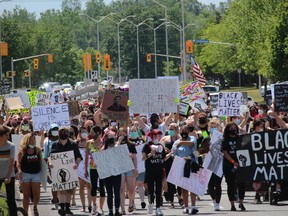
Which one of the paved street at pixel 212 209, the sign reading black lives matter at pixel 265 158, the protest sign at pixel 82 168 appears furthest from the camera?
the protest sign at pixel 82 168

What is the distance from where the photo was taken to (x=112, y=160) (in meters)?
18.6

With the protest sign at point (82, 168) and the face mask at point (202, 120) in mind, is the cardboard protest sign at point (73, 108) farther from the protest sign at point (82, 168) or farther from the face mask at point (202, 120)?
the face mask at point (202, 120)

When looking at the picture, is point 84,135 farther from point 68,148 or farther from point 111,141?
point 111,141

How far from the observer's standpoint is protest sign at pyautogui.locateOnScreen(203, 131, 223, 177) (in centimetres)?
2014

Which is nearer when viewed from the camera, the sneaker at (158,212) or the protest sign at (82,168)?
the sneaker at (158,212)

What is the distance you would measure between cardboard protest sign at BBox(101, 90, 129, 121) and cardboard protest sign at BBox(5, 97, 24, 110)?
1238 centimetres

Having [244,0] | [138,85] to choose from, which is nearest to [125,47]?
[244,0]

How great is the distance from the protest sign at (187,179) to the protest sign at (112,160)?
41.7 inches

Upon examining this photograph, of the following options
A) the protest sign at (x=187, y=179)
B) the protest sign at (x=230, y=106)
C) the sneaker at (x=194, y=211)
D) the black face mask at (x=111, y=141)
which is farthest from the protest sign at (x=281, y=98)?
the black face mask at (x=111, y=141)

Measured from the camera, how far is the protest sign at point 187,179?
1944cm

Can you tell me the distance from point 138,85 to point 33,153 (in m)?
8.23

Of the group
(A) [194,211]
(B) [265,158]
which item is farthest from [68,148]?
(B) [265,158]

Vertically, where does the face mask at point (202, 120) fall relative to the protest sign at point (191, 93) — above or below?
below

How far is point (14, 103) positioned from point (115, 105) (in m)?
13.0
